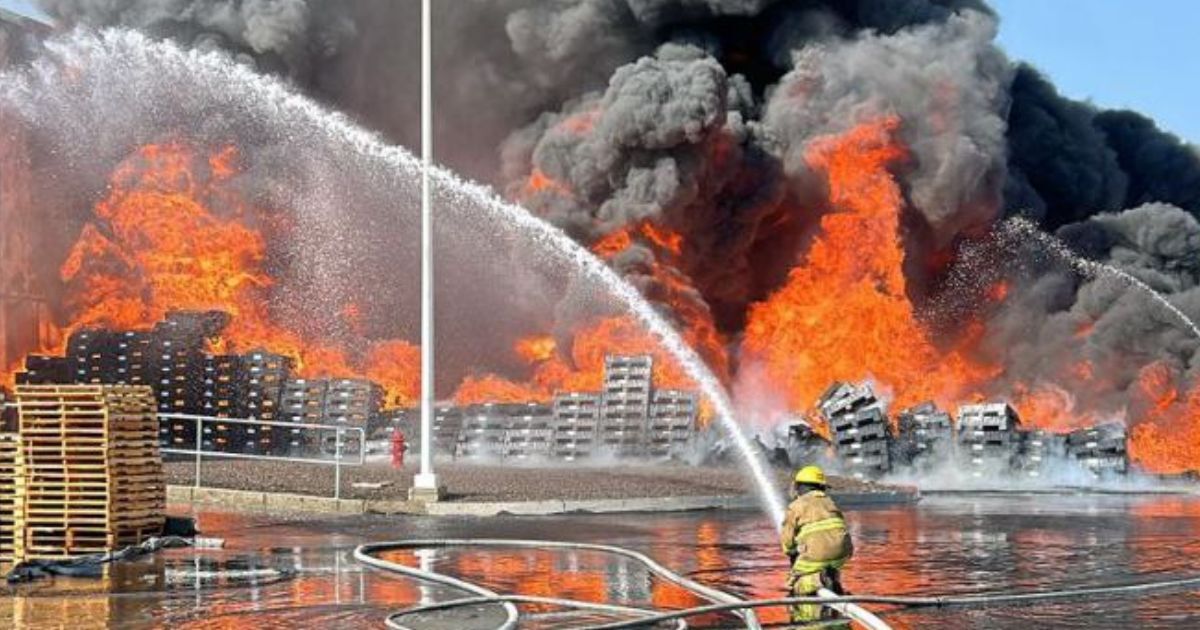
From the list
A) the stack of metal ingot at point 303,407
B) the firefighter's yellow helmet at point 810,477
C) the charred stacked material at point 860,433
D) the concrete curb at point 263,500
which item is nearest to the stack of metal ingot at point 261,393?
the stack of metal ingot at point 303,407

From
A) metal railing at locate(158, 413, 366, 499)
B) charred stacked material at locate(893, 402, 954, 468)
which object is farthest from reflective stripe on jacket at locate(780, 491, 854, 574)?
charred stacked material at locate(893, 402, 954, 468)

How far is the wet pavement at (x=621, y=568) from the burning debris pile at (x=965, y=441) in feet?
23.9

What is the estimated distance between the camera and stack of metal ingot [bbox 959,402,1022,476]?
2844 cm

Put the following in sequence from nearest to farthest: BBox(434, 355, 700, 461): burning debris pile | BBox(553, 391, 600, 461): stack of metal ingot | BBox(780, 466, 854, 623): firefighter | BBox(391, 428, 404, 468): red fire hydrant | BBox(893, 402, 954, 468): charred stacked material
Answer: BBox(780, 466, 854, 623): firefighter, BBox(391, 428, 404, 468): red fire hydrant, BBox(893, 402, 954, 468): charred stacked material, BBox(434, 355, 700, 461): burning debris pile, BBox(553, 391, 600, 461): stack of metal ingot

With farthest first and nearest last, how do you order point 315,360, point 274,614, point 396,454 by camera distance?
1. point 315,360
2. point 396,454
3. point 274,614

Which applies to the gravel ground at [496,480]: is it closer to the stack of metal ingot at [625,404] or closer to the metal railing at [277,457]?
the metal railing at [277,457]

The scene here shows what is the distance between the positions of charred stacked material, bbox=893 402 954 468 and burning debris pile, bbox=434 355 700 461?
3853mm

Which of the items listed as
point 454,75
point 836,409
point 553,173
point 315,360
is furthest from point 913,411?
point 454,75

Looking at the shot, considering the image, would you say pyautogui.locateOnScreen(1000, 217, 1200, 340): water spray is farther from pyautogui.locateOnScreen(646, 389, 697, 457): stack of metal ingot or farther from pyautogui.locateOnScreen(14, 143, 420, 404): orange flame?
pyautogui.locateOnScreen(14, 143, 420, 404): orange flame

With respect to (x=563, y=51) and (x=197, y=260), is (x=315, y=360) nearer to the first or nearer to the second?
(x=197, y=260)

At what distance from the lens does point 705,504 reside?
2019cm

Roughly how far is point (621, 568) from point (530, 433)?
54.6ft

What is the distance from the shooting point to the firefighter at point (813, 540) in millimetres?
9789

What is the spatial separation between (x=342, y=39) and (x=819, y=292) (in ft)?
44.8
